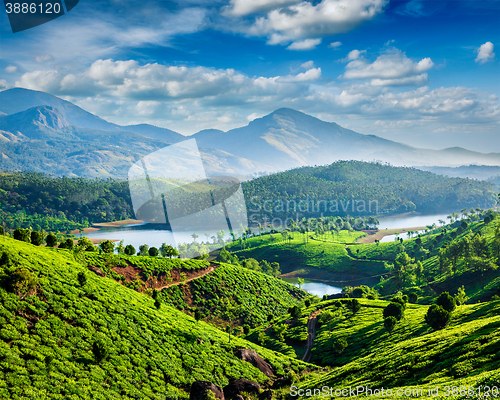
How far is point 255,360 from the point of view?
37.1 meters

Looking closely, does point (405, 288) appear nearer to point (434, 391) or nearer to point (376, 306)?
point (376, 306)

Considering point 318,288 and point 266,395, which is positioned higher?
point 266,395

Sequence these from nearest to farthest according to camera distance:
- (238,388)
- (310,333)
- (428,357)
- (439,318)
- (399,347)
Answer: (428,357) < (238,388) < (399,347) < (439,318) < (310,333)

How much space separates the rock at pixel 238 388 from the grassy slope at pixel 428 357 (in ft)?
19.7

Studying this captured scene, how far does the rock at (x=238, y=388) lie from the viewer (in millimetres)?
27281

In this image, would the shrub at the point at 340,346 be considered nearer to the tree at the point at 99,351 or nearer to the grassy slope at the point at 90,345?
the grassy slope at the point at 90,345

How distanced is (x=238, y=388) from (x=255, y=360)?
9.65 metres

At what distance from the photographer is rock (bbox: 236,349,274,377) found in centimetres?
3613

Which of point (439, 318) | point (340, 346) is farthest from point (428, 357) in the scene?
point (340, 346)

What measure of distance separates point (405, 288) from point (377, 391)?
273 ft

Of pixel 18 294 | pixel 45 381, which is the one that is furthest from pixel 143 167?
pixel 45 381

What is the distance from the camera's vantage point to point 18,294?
74.4 ft

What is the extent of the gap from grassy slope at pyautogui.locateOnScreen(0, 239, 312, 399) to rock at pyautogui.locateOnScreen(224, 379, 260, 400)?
2502 millimetres

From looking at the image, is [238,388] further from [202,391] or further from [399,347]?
[399,347]
